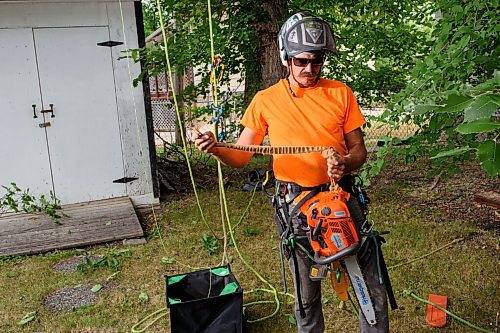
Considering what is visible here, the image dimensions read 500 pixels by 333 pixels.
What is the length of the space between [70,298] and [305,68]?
3.23m

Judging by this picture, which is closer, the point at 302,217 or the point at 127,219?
the point at 302,217

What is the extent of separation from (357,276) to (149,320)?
2060 mm

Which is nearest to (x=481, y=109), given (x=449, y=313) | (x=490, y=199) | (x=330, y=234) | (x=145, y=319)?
(x=330, y=234)

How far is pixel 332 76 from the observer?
6352 mm

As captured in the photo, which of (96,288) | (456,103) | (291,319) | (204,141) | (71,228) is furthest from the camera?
(71,228)

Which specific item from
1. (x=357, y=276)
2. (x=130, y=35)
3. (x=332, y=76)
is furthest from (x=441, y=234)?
(x=130, y=35)

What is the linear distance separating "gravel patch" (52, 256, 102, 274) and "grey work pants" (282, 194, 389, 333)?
313 centimetres

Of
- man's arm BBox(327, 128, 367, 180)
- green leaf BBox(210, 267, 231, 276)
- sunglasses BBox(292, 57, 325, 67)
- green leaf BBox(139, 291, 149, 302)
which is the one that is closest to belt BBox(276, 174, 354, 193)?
man's arm BBox(327, 128, 367, 180)

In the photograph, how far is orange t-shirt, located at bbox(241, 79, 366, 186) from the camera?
7.95 ft

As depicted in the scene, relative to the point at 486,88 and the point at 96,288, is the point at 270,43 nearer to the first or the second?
the point at 96,288

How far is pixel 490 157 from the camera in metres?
1.21

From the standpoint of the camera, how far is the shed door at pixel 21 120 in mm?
6328

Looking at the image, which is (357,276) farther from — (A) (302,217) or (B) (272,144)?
(B) (272,144)

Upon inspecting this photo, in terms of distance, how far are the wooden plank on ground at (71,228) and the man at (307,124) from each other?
365 centimetres
